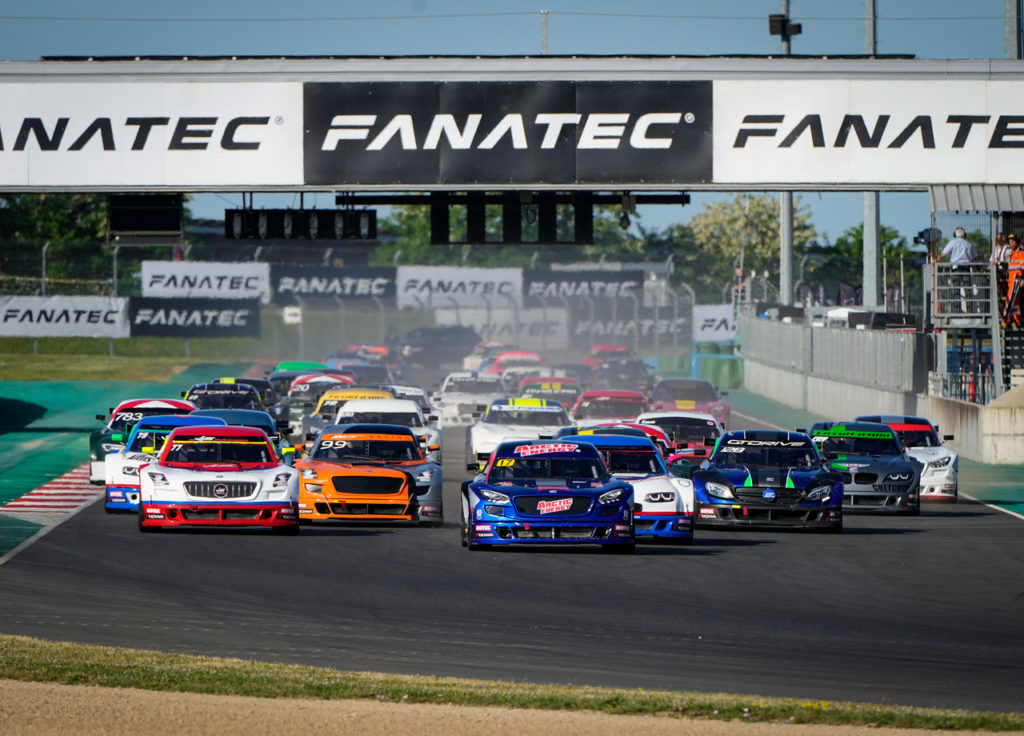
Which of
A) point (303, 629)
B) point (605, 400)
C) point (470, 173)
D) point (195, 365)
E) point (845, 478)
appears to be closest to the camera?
point (303, 629)

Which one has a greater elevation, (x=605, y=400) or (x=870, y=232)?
(x=870, y=232)

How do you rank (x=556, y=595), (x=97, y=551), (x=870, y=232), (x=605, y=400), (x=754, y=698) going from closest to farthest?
(x=754, y=698) → (x=556, y=595) → (x=97, y=551) → (x=605, y=400) → (x=870, y=232)

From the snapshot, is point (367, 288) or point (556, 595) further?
point (367, 288)

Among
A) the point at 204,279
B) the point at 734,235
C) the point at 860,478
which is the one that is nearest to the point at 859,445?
the point at 860,478

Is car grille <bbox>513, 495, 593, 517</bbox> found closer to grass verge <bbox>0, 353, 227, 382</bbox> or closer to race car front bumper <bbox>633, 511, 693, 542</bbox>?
race car front bumper <bbox>633, 511, 693, 542</bbox>

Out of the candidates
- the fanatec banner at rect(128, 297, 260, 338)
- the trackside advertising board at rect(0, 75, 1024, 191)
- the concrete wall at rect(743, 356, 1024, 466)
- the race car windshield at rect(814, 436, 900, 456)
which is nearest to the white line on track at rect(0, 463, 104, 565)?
the trackside advertising board at rect(0, 75, 1024, 191)

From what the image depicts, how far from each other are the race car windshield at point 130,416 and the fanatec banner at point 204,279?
125 ft

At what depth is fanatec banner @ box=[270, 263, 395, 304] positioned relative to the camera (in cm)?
6925

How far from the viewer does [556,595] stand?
15.2m

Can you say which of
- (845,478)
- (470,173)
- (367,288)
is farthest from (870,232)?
(367,288)

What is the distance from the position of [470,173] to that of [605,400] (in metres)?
6.34

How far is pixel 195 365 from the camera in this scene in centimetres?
6738

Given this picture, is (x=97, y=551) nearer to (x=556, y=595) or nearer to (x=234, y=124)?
(x=556, y=595)

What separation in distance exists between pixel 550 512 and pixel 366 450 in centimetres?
452
